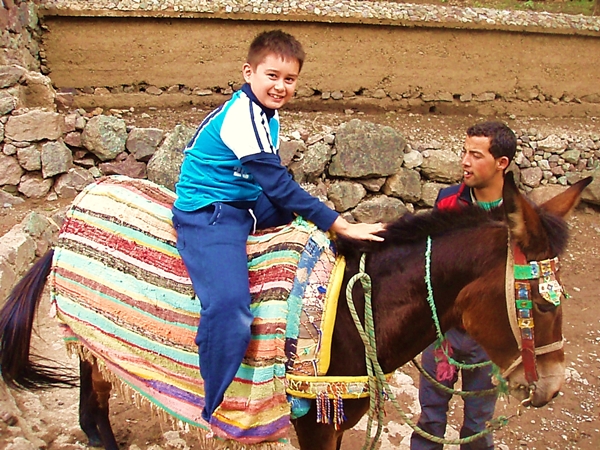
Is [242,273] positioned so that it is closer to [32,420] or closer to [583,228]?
[32,420]

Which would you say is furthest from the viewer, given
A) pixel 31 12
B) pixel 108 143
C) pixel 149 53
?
pixel 149 53

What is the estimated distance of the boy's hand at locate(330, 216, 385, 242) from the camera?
6.89 feet

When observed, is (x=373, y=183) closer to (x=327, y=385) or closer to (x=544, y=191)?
(x=544, y=191)

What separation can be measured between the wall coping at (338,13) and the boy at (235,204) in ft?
18.4

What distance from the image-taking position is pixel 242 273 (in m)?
2.11

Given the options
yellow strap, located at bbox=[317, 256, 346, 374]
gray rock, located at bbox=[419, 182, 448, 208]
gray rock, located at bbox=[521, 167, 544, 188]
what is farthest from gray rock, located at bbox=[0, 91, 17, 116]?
gray rock, located at bbox=[521, 167, 544, 188]

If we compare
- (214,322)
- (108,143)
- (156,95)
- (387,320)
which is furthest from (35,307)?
(156,95)

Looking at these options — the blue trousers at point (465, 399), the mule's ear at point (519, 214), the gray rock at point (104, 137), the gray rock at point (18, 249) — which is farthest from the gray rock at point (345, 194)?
the mule's ear at point (519, 214)

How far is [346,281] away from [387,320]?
0.70 ft

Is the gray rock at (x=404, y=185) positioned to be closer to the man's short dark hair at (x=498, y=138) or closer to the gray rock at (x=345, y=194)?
the gray rock at (x=345, y=194)

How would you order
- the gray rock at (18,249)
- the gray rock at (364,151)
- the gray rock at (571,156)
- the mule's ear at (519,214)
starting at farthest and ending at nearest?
1. the gray rock at (571,156)
2. the gray rock at (364,151)
3. the gray rock at (18,249)
4. the mule's ear at (519,214)

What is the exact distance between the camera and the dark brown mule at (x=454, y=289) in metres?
1.87

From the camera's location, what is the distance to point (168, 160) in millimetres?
6316

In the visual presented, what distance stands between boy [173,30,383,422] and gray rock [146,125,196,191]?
4.06m
